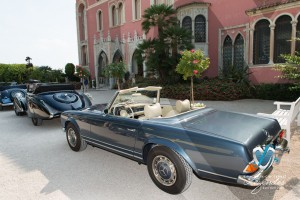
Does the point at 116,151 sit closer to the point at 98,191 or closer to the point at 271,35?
the point at 98,191

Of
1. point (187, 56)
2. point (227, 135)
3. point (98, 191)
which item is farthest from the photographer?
point (187, 56)

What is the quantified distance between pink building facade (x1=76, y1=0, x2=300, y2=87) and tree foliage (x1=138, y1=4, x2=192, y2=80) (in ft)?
9.25

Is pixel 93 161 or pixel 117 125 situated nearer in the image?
pixel 117 125

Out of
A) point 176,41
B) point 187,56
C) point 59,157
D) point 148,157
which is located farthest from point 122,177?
point 176,41

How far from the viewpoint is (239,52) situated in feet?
52.4

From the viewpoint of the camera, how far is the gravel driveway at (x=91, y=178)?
3.22 meters

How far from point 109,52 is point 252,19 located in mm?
16222

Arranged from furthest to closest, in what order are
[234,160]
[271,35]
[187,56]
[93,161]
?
1. [271,35]
2. [187,56]
3. [93,161]
4. [234,160]

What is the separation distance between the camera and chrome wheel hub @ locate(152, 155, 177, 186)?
314 centimetres

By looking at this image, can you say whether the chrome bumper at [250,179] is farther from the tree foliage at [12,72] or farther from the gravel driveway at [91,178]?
the tree foliage at [12,72]

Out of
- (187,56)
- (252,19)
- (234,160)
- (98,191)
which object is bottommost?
(98,191)

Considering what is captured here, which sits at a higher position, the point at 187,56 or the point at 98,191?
the point at 187,56

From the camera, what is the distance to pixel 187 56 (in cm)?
1052

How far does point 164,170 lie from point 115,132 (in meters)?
1.22
